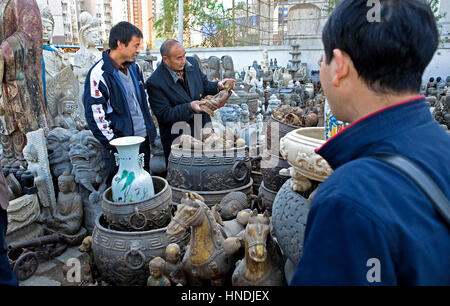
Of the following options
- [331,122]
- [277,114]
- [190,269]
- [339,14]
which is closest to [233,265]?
[190,269]

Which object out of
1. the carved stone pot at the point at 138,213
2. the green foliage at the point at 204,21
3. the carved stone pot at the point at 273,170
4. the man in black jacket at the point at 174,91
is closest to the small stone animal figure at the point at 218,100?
the man in black jacket at the point at 174,91

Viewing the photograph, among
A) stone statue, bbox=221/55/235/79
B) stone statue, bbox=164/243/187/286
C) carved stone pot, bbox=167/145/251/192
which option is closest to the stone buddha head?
carved stone pot, bbox=167/145/251/192

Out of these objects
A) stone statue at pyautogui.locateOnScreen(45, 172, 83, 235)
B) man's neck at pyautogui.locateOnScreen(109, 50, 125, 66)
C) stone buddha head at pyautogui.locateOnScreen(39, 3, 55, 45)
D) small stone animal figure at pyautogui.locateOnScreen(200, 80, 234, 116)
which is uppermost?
stone buddha head at pyautogui.locateOnScreen(39, 3, 55, 45)

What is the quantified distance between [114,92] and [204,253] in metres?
1.49

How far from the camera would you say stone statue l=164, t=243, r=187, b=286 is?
5.78ft

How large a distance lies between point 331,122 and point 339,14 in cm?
86

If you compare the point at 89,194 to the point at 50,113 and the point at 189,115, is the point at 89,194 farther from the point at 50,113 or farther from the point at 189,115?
the point at 50,113

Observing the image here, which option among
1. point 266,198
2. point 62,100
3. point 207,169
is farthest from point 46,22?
point 266,198

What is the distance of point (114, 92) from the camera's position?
257cm

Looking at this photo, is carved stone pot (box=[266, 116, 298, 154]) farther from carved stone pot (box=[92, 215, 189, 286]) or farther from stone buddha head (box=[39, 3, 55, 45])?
stone buddha head (box=[39, 3, 55, 45])

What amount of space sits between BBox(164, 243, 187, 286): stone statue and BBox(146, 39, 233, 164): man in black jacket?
1315 mm

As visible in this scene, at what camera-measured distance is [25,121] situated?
3971 mm

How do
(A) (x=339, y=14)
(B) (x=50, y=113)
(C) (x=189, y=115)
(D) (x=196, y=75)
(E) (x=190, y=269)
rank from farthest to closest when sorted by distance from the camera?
1. (B) (x=50, y=113)
2. (D) (x=196, y=75)
3. (C) (x=189, y=115)
4. (E) (x=190, y=269)
5. (A) (x=339, y=14)

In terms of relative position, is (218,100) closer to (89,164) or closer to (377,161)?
(89,164)
